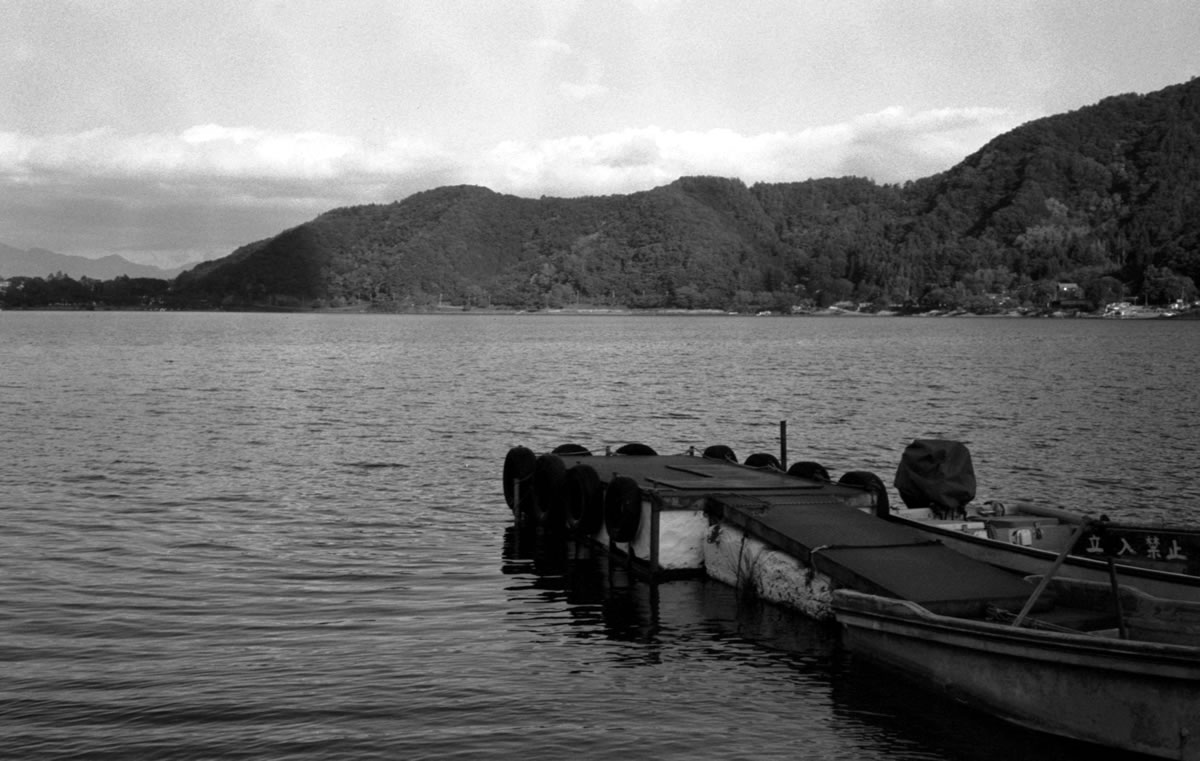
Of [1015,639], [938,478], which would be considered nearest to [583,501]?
[938,478]

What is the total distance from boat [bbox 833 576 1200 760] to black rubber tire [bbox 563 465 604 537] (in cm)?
674

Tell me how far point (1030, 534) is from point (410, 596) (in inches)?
351

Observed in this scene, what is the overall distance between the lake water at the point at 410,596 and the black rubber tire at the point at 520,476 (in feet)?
2.54

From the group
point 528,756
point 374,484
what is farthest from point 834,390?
point 528,756

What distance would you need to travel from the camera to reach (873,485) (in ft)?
58.2

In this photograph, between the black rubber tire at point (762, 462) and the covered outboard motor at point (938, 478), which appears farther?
the black rubber tire at point (762, 462)

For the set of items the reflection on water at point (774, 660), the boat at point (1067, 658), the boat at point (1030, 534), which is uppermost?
the boat at point (1030, 534)

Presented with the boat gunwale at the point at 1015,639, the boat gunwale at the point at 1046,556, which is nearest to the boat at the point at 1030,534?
the boat gunwale at the point at 1046,556

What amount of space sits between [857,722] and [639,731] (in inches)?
90.1

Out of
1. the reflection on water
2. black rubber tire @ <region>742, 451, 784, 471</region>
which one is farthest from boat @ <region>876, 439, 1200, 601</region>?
black rubber tire @ <region>742, 451, 784, 471</region>

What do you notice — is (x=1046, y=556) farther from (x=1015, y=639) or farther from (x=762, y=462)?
(x=762, y=462)

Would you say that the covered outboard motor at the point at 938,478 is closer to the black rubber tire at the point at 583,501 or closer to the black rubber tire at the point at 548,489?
the black rubber tire at the point at 583,501

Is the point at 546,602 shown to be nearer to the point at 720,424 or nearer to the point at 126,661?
the point at 126,661

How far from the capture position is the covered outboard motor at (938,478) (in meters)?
17.0
